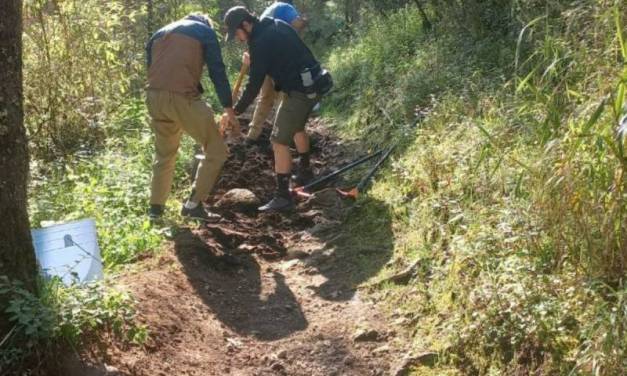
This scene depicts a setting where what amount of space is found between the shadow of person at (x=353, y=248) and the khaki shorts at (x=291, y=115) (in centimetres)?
103

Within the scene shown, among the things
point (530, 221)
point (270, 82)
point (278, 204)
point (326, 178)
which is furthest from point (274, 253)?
point (270, 82)

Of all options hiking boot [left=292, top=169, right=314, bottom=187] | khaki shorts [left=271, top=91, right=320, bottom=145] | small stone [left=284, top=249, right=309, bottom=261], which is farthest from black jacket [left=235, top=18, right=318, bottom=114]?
small stone [left=284, top=249, right=309, bottom=261]

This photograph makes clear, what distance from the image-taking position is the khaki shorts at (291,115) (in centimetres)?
663

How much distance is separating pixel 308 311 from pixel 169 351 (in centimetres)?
124

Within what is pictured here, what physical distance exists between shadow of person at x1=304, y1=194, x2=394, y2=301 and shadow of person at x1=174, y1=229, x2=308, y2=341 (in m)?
0.36

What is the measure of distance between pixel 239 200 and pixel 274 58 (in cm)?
150

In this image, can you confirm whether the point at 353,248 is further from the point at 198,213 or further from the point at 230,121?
the point at 230,121

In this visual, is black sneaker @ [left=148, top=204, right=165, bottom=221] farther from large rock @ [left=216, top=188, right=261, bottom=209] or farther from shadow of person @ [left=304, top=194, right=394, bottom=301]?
shadow of person @ [left=304, top=194, right=394, bottom=301]

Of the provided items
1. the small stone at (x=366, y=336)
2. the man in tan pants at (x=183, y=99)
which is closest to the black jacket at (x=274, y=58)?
the man in tan pants at (x=183, y=99)

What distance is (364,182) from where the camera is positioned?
6555 mm

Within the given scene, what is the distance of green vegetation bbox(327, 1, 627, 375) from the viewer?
3080 millimetres

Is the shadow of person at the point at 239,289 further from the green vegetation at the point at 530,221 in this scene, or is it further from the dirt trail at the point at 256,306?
the green vegetation at the point at 530,221

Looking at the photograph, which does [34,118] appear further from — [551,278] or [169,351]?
[551,278]

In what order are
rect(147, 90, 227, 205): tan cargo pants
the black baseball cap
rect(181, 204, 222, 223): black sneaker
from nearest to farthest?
rect(147, 90, 227, 205): tan cargo pants < rect(181, 204, 222, 223): black sneaker < the black baseball cap
